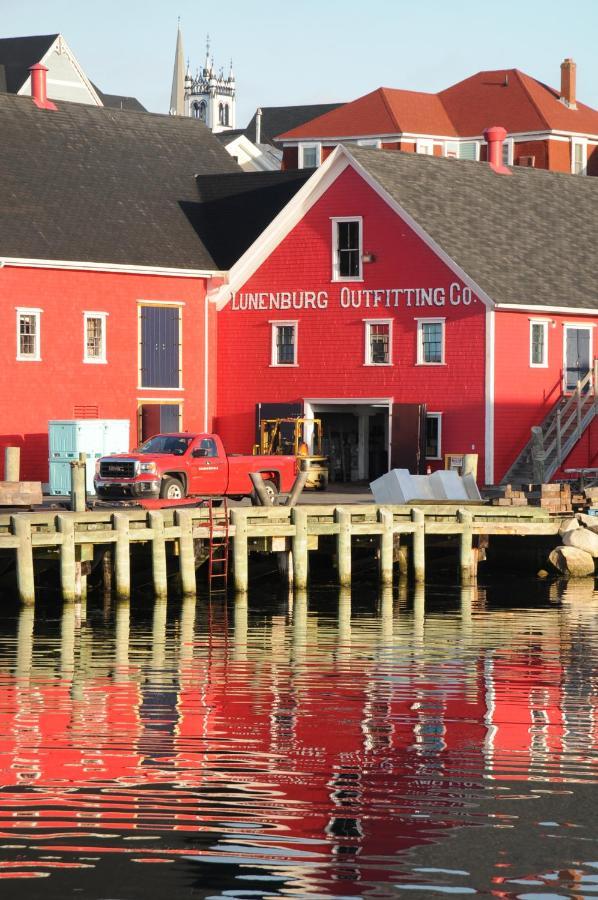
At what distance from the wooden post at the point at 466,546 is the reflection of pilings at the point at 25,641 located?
32.7ft

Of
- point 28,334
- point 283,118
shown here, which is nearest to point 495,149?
point 28,334

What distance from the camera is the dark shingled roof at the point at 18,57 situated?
93062 mm

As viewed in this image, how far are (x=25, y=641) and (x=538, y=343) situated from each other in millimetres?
24399

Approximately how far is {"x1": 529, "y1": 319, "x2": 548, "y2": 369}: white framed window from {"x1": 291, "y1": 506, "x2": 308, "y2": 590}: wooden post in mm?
15104

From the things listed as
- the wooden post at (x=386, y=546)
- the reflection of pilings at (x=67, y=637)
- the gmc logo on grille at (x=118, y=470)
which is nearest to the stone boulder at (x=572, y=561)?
the wooden post at (x=386, y=546)

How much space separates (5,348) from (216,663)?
23516 mm

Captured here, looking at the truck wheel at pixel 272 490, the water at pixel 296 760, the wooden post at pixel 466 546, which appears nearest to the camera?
the water at pixel 296 760

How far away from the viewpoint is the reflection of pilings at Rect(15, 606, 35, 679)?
2588cm

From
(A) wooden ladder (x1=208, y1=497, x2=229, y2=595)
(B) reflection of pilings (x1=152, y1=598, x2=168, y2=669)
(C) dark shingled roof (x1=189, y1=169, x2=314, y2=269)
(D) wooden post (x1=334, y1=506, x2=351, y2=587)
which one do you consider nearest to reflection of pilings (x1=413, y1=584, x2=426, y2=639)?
(D) wooden post (x1=334, y1=506, x2=351, y2=587)

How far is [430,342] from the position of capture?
49.7 m

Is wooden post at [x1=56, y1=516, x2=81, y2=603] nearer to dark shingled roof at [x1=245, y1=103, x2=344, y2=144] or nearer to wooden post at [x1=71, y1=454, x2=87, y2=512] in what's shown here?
wooden post at [x1=71, y1=454, x2=87, y2=512]

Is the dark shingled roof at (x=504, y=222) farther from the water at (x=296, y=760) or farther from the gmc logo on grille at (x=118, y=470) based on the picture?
the water at (x=296, y=760)

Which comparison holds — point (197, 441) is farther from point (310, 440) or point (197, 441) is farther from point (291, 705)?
point (291, 705)

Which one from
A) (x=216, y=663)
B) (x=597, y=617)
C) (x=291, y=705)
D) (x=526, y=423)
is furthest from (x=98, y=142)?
(x=291, y=705)
